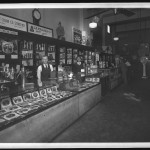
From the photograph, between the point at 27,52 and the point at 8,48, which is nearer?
the point at 8,48

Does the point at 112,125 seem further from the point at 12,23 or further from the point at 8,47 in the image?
the point at 12,23

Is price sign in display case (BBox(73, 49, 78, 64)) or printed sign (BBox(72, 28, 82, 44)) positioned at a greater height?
printed sign (BBox(72, 28, 82, 44))

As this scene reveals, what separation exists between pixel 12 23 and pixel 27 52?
1.11 meters

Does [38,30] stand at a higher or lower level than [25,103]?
higher

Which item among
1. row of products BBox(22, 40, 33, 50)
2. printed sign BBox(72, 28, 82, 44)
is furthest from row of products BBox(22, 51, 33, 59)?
printed sign BBox(72, 28, 82, 44)

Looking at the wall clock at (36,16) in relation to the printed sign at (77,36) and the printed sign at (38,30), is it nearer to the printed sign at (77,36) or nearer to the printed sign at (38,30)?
the printed sign at (38,30)

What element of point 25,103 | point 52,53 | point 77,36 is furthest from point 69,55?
point 25,103

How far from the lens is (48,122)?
361 centimetres

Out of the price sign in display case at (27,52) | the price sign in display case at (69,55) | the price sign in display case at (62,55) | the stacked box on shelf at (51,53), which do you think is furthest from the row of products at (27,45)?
the price sign in display case at (69,55)

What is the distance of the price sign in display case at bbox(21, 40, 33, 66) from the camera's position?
6.08 meters

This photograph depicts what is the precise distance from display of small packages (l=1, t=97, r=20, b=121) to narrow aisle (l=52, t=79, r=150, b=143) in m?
1.20

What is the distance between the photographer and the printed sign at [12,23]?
521 cm

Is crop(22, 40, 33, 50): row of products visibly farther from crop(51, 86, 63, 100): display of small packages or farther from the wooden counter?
the wooden counter

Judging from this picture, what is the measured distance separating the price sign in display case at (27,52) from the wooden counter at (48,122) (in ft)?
7.63
